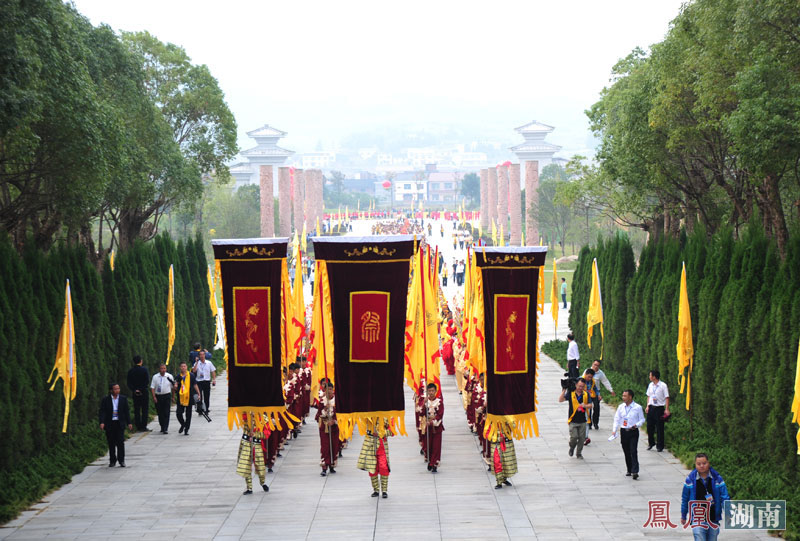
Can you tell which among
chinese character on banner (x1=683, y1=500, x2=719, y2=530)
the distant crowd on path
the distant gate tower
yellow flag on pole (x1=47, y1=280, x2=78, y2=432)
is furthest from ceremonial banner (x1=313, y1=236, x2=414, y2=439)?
the distant gate tower

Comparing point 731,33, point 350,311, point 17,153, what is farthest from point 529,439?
point 17,153

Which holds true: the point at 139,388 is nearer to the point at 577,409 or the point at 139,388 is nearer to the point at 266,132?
the point at 577,409

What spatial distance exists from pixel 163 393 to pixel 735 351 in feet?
31.6

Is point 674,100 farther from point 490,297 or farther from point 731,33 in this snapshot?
point 490,297

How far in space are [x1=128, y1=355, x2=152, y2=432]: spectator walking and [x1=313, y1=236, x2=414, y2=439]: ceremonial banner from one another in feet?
16.7

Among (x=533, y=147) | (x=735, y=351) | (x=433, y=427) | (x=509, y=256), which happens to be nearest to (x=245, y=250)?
(x=509, y=256)

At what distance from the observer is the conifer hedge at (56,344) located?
45.1 ft

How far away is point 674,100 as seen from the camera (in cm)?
2162

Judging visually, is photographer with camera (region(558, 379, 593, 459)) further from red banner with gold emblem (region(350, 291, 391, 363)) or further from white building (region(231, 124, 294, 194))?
white building (region(231, 124, 294, 194))

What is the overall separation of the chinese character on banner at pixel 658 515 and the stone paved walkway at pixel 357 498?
5.2 inches

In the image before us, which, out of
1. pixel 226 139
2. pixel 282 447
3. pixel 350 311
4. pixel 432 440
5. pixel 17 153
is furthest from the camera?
pixel 226 139

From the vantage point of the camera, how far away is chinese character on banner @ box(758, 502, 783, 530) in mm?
10909

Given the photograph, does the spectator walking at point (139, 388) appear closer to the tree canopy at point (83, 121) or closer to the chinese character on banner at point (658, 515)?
the tree canopy at point (83, 121)

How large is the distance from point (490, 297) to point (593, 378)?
398 cm
